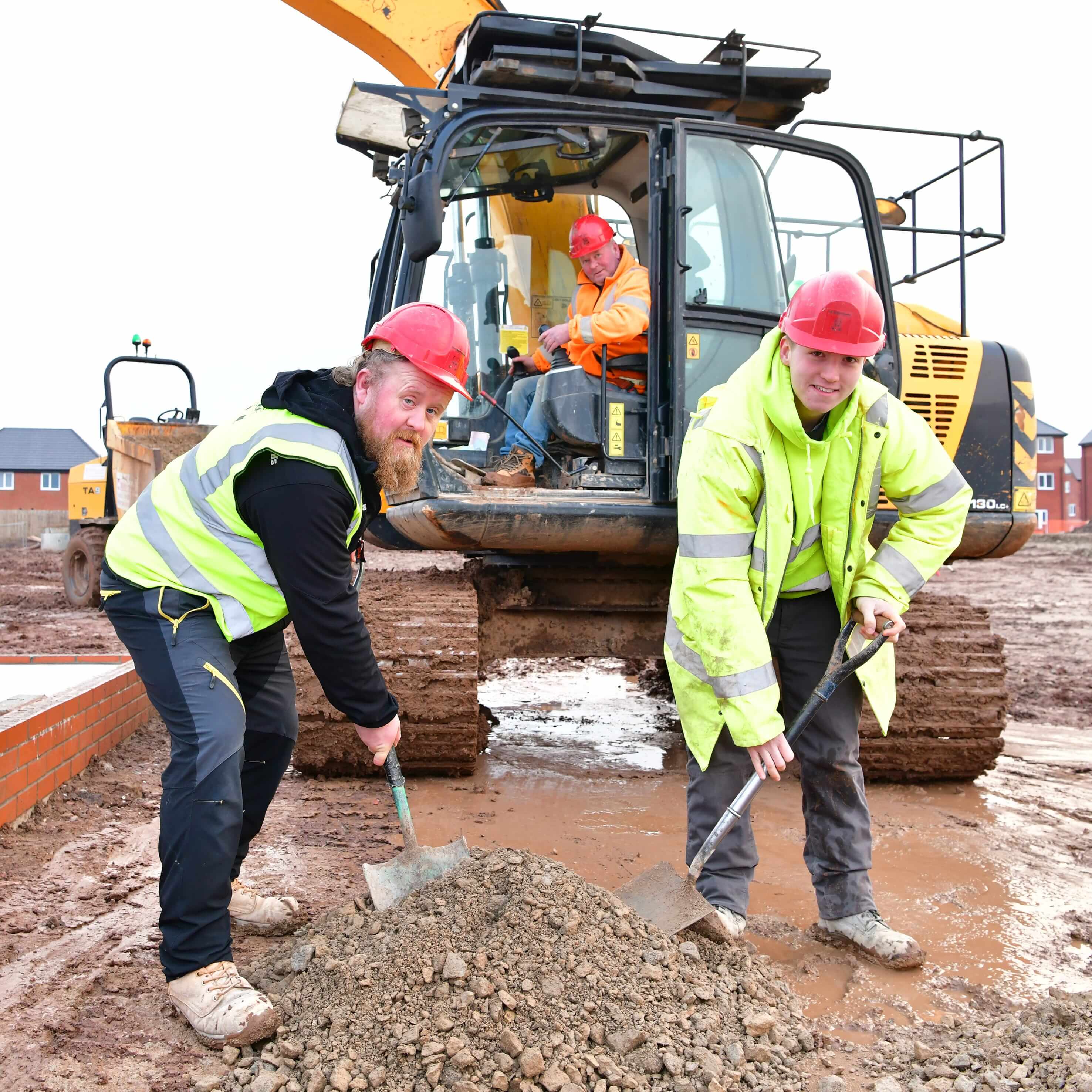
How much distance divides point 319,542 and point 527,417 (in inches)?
104

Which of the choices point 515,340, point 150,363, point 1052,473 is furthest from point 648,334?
point 1052,473

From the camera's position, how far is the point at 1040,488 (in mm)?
47781

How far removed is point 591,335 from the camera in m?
4.70

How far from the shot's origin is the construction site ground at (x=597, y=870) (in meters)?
2.62

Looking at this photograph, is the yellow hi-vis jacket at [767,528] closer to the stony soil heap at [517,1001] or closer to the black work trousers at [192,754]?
the stony soil heap at [517,1001]

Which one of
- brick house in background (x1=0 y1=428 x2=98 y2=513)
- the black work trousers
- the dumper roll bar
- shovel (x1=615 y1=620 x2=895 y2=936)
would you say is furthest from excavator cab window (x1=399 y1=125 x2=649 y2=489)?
brick house in background (x1=0 y1=428 x2=98 y2=513)

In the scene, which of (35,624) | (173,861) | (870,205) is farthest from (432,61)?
(35,624)

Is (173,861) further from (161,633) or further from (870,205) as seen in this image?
(870,205)

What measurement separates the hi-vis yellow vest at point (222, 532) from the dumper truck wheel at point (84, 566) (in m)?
9.24

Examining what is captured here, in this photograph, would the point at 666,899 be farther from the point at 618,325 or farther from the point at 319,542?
the point at 618,325

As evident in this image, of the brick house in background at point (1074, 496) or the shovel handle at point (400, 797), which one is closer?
the shovel handle at point (400, 797)

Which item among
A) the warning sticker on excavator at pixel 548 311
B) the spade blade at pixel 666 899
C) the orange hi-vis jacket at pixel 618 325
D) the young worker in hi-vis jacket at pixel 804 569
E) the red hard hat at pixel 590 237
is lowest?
the spade blade at pixel 666 899

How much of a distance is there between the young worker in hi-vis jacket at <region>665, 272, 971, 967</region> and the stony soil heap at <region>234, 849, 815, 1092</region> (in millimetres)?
430

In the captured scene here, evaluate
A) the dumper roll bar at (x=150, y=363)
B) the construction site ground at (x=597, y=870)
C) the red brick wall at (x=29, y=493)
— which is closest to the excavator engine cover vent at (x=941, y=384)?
the construction site ground at (x=597, y=870)
